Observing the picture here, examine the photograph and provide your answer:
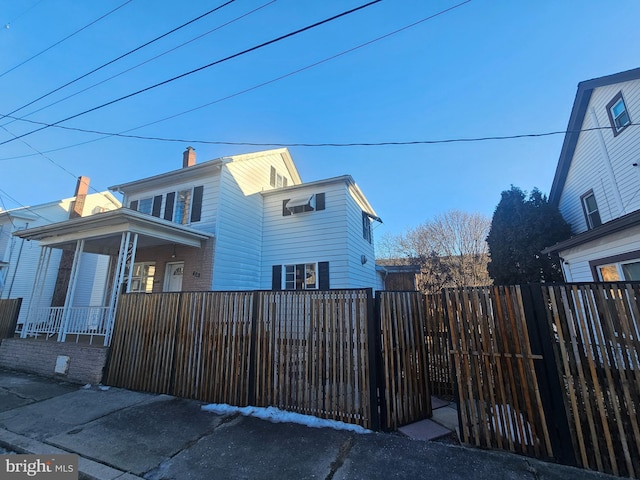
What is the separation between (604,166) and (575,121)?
2500mm

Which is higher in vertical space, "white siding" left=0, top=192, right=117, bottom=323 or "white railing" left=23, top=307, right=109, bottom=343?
"white siding" left=0, top=192, right=117, bottom=323

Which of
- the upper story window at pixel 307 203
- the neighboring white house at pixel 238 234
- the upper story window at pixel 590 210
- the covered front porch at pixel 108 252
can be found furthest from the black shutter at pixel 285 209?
the upper story window at pixel 590 210

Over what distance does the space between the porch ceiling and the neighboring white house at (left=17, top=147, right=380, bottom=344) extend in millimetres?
53

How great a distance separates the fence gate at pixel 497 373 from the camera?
289 cm

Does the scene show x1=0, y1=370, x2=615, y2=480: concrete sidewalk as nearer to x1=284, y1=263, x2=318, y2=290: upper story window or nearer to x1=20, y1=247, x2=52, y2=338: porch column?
x1=20, y1=247, x2=52, y2=338: porch column

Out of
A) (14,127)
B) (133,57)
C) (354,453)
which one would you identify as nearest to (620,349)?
(354,453)

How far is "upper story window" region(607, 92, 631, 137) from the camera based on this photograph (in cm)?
835

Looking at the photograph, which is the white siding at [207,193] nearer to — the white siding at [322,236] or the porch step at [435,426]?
the white siding at [322,236]

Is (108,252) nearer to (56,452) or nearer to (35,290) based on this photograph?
(35,290)

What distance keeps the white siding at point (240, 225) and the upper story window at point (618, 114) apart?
12.4 meters

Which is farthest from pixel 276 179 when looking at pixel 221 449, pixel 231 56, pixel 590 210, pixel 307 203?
pixel 590 210

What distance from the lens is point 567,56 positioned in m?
7.14

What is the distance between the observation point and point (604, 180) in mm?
9211

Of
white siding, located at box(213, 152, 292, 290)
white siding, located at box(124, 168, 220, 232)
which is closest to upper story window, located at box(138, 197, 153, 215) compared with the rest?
white siding, located at box(124, 168, 220, 232)
